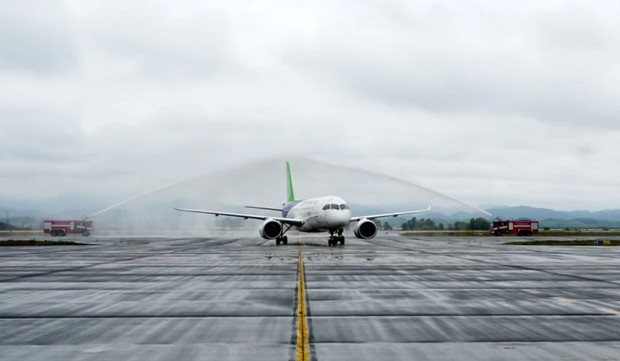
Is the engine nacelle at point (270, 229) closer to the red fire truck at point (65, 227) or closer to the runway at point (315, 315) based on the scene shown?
the runway at point (315, 315)

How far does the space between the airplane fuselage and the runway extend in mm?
25503

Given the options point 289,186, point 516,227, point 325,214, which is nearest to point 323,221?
point 325,214

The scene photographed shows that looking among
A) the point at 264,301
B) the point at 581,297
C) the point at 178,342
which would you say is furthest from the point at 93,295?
the point at 581,297

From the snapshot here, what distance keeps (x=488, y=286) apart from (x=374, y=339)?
32.8 ft

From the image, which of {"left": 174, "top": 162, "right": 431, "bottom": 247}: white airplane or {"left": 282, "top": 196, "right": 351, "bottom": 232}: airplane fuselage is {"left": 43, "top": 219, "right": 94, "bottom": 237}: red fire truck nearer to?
{"left": 174, "top": 162, "right": 431, "bottom": 247}: white airplane

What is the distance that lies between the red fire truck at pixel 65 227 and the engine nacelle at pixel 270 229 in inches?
2018

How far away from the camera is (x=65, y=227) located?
94.7 m

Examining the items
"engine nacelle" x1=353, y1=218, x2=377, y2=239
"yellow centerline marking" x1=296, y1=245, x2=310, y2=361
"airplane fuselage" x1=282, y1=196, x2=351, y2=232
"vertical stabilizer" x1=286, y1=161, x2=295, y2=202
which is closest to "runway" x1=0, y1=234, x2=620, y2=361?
"yellow centerline marking" x1=296, y1=245, x2=310, y2=361

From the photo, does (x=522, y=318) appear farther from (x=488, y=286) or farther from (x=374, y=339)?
(x=488, y=286)

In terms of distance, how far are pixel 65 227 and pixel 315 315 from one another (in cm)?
9009

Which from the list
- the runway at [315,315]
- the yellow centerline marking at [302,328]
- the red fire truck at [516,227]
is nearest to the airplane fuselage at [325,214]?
the runway at [315,315]

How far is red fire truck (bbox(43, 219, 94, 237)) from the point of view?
9425 centimetres

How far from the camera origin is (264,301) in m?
16.0

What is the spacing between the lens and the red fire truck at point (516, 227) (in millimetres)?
98688
